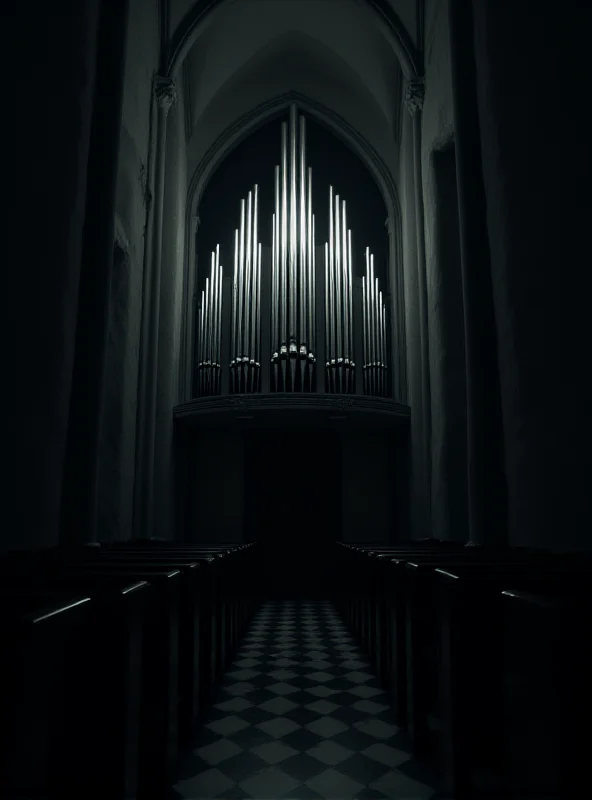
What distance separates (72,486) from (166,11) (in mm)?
6495

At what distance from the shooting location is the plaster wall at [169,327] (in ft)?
25.6

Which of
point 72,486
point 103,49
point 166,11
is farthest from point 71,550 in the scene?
point 166,11

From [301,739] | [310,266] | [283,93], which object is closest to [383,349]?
[310,266]

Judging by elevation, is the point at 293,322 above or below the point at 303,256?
below

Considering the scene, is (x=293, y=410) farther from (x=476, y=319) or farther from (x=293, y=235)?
(x=476, y=319)

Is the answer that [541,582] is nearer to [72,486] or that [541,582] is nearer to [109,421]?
[72,486]

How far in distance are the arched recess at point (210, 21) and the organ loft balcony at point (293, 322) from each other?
2.36m

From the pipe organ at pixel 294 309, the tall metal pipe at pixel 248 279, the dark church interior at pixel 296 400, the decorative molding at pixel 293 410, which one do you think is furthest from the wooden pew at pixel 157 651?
the tall metal pipe at pixel 248 279

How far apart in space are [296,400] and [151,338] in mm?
2035

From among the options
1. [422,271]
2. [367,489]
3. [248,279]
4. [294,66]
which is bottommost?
[367,489]

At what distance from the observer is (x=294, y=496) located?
1005cm

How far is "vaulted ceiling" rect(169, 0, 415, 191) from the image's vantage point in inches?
366

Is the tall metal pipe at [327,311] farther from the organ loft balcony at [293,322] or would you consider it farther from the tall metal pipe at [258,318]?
the tall metal pipe at [258,318]

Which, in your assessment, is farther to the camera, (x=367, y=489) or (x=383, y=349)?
(x=367, y=489)
